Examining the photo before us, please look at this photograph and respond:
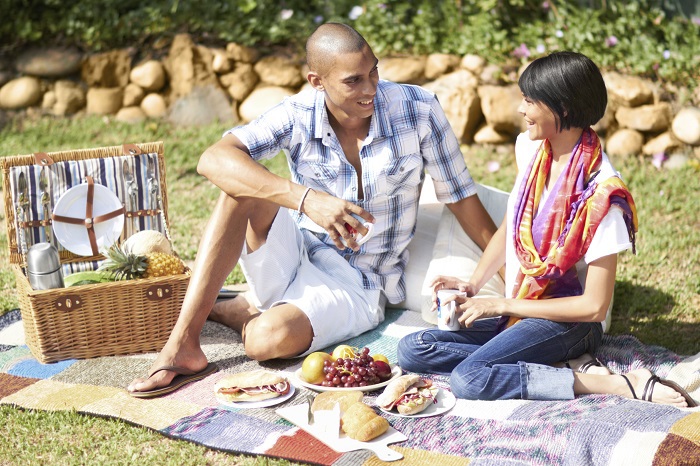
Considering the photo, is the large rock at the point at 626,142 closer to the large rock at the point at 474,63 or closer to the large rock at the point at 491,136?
the large rock at the point at 491,136

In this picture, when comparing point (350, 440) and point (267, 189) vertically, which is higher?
point (267, 189)

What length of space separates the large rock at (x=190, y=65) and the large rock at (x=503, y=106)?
2400mm

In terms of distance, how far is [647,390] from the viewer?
3.43 meters

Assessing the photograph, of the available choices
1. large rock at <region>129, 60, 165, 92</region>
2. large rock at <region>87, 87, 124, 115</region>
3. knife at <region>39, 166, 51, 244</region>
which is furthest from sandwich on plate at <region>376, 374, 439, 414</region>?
large rock at <region>87, 87, 124, 115</region>

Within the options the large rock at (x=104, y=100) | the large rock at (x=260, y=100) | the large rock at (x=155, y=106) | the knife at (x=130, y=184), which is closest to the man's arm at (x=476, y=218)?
the knife at (x=130, y=184)

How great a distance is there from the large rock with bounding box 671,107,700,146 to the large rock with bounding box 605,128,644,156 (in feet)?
0.84

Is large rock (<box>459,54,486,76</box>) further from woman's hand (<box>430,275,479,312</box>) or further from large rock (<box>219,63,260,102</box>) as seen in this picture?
woman's hand (<box>430,275,479,312</box>)

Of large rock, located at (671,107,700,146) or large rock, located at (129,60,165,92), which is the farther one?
large rock, located at (129,60,165,92)

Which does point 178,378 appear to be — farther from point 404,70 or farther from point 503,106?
point 404,70

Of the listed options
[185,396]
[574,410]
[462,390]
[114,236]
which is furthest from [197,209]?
[574,410]

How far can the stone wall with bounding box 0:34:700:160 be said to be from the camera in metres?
6.89

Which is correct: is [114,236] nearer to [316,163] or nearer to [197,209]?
[316,163]

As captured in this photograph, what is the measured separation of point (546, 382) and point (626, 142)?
3.38 metres

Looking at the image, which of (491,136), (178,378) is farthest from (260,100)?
(178,378)
